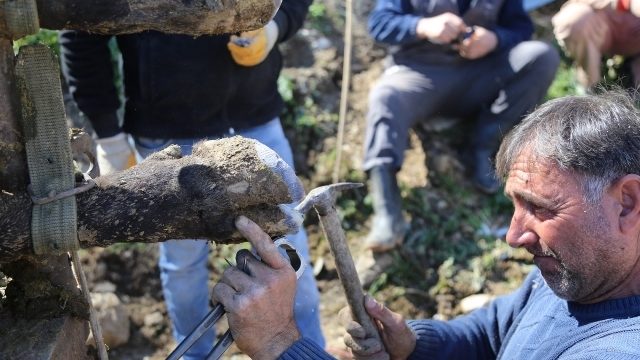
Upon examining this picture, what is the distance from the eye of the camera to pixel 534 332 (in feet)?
6.72

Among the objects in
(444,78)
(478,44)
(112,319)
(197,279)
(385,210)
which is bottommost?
(112,319)

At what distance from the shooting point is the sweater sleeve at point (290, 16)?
9.82 ft

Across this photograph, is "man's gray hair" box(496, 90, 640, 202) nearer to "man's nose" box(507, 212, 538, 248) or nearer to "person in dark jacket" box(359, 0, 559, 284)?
"man's nose" box(507, 212, 538, 248)

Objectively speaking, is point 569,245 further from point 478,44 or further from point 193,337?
point 478,44

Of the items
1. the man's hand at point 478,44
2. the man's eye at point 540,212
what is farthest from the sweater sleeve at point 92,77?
the man's hand at point 478,44

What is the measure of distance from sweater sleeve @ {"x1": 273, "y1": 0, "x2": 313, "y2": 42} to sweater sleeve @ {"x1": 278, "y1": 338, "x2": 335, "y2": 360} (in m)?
1.61

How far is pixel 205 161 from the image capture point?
5.09ft

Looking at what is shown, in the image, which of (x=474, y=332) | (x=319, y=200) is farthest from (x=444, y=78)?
(x=319, y=200)

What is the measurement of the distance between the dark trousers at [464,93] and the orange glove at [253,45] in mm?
1595

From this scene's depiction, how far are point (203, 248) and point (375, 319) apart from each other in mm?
1143

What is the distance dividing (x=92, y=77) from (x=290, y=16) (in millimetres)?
A: 918

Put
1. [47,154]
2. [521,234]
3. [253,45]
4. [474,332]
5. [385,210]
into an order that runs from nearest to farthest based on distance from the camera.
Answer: [47,154] → [521,234] → [474,332] → [253,45] → [385,210]

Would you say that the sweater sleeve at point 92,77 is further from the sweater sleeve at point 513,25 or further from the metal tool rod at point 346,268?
the sweater sleeve at point 513,25

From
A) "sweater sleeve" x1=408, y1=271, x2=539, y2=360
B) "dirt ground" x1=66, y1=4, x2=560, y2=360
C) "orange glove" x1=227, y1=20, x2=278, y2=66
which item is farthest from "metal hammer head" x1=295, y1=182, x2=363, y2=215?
"dirt ground" x1=66, y1=4, x2=560, y2=360
